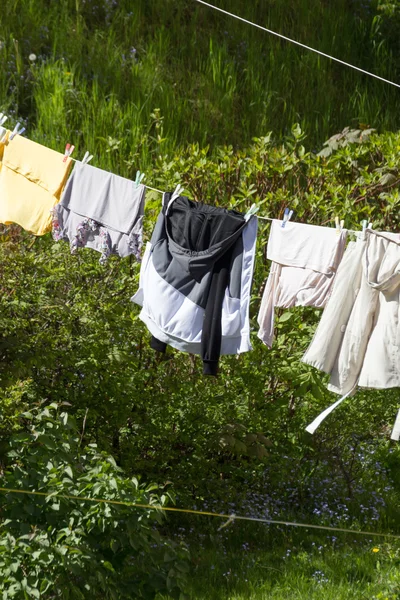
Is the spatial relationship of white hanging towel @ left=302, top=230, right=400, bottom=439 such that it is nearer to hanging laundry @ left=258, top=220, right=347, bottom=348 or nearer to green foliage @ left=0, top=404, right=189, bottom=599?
hanging laundry @ left=258, top=220, right=347, bottom=348

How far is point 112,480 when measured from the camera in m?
2.90

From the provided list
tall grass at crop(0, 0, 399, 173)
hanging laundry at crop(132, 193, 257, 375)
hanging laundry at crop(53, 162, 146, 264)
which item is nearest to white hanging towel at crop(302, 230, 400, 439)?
hanging laundry at crop(132, 193, 257, 375)

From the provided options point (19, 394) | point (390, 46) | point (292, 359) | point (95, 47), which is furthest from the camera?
point (390, 46)

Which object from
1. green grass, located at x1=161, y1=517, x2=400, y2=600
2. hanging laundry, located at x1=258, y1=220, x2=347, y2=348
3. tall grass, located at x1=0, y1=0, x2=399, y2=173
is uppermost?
tall grass, located at x1=0, y1=0, x2=399, y2=173

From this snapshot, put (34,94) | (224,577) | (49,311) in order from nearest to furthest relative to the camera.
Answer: (224,577)
(49,311)
(34,94)

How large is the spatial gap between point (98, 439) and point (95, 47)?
5.23 meters

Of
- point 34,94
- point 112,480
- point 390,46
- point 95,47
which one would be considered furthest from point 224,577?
point 390,46

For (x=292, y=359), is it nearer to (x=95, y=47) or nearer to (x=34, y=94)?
(x=34, y=94)

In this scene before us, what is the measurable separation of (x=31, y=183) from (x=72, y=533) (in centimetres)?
196

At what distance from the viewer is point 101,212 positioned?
406cm

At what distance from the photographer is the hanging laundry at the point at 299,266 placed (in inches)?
141

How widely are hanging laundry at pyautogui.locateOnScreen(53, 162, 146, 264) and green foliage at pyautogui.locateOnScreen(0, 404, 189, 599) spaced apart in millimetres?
1218

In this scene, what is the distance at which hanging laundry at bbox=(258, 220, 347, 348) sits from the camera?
358 cm

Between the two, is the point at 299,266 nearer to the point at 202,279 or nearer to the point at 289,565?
the point at 202,279
